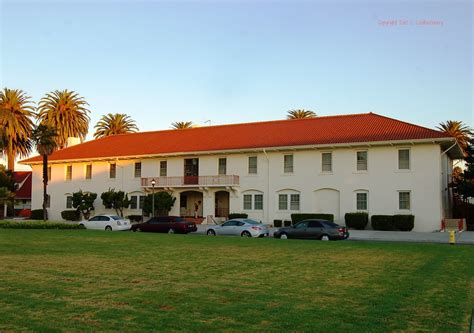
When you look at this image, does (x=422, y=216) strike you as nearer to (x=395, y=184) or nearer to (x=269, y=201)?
(x=395, y=184)

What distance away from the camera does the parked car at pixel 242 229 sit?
32.1 m

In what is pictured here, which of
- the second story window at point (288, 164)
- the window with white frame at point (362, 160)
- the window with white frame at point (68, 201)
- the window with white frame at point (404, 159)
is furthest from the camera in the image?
the window with white frame at point (68, 201)

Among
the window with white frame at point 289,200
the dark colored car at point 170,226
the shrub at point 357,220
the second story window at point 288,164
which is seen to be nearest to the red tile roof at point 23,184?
the dark colored car at point 170,226

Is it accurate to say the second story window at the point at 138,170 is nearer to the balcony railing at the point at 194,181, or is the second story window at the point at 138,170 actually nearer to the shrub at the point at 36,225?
the balcony railing at the point at 194,181

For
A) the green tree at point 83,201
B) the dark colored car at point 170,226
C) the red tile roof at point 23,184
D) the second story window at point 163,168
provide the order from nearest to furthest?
the dark colored car at point 170,226 → the second story window at point 163,168 → the green tree at point 83,201 → the red tile roof at point 23,184

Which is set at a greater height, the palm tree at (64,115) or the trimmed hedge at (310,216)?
the palm tree at (64,115)

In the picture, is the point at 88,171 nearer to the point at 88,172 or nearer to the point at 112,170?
the point at 88,172

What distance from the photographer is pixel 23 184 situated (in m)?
72.1

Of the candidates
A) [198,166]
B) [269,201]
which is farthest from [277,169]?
[198,166]

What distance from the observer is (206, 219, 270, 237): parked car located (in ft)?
105

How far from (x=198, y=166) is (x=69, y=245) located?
95.0ft

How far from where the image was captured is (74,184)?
2211 inches

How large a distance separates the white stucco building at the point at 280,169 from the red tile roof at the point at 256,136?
10 cm

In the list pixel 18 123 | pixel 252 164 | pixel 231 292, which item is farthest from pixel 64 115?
pixel 231 292
